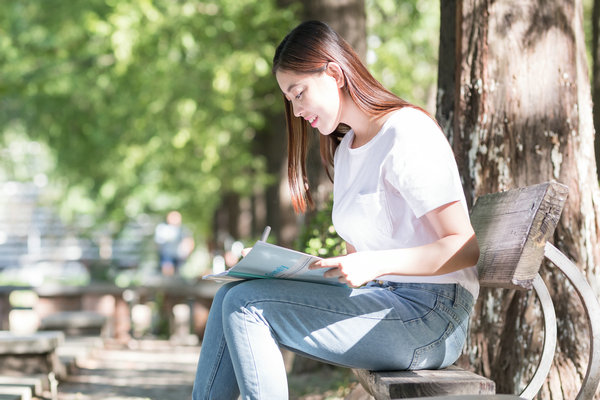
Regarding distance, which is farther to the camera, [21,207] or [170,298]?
[21,207]

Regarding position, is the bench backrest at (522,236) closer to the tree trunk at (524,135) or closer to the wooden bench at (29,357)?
the tree trunk at (524,135)

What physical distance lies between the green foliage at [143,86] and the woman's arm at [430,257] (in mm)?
8017

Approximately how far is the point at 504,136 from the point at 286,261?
185 centimetres

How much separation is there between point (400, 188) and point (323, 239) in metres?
2.90

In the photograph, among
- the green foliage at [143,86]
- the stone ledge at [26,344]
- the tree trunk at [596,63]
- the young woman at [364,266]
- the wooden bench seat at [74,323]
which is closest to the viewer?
the young woman at [364,266]

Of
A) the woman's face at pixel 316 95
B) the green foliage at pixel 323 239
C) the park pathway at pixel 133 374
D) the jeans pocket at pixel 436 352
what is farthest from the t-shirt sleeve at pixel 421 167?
the park pathway at pixel 133 374

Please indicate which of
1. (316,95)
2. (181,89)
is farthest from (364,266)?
(181,89)

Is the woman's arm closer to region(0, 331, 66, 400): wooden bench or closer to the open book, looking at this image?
the open book

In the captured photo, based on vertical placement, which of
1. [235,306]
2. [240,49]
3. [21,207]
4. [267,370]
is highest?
[240,49]

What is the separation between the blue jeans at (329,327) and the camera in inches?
102

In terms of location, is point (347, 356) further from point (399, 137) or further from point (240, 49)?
point (240, 49)

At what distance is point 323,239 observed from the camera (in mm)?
5492

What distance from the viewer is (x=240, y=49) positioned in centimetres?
1096

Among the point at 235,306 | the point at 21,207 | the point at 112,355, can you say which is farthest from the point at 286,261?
the point at 21,207
